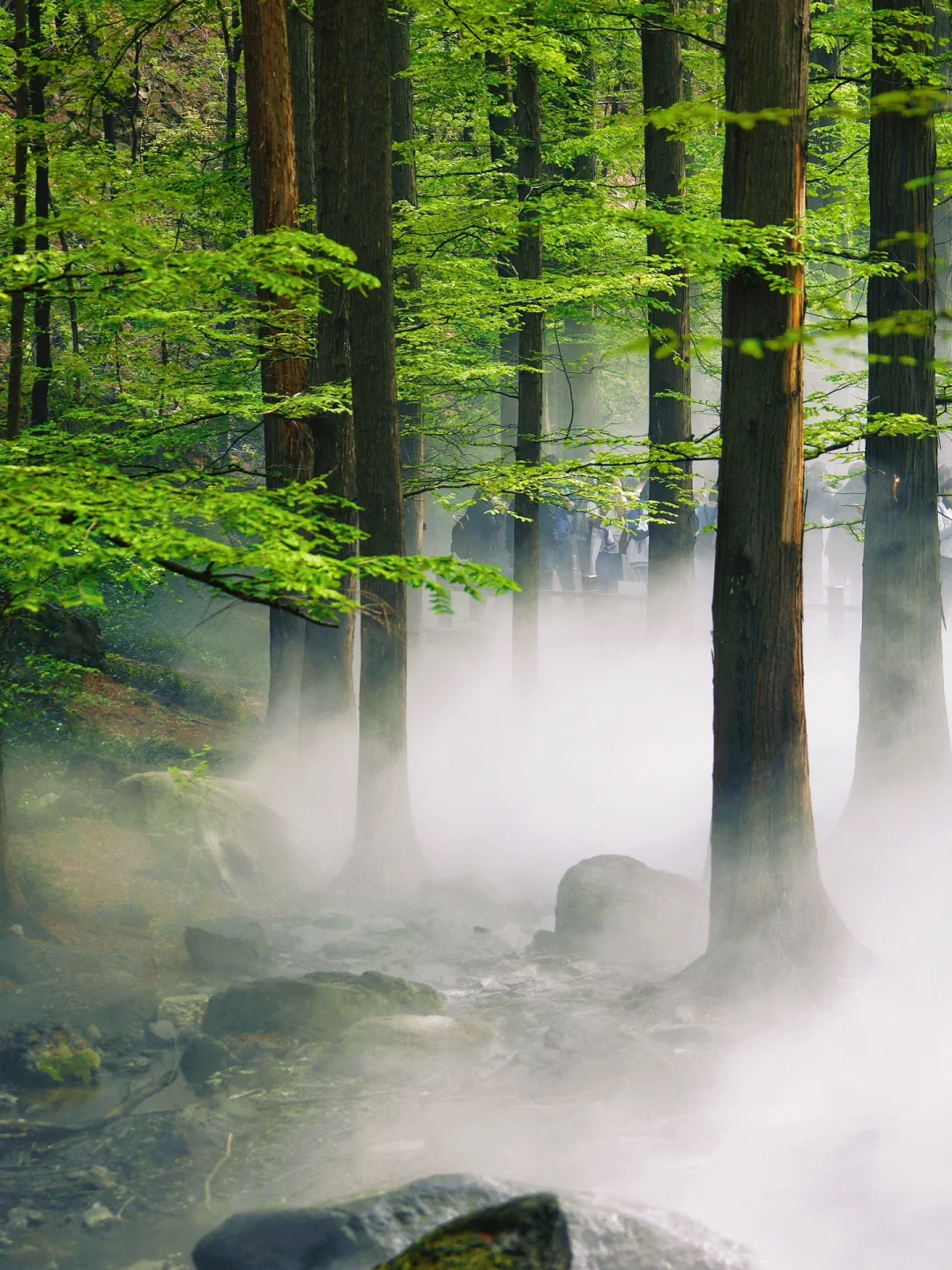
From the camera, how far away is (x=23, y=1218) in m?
6.40

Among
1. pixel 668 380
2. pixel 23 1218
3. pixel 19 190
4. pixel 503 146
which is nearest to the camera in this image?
pixel 23 1218

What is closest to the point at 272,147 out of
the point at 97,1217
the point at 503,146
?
the point at 503,146

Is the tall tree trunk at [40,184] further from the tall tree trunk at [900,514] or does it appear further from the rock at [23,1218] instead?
the tall tree trunk at [900,514]

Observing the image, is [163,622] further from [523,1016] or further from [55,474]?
[55,474]

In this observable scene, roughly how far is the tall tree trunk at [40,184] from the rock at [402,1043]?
234 inches

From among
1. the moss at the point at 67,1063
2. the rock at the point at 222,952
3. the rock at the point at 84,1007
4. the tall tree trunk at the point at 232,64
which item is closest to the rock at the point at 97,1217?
the moss at the point at 67,1063

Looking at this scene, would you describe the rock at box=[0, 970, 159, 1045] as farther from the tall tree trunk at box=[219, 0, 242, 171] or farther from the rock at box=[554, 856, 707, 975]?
the tall tree trunk at box=[219, 0, 242, 171]

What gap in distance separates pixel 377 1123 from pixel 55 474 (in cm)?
453

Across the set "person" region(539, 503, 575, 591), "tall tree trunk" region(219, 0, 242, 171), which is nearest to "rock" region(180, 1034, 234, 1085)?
"tall tree trunk" region(219, 0, 242, 171)

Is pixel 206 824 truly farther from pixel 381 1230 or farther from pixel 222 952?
pixel 381 1230

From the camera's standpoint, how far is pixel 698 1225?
5922mm

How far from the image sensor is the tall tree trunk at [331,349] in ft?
33.9

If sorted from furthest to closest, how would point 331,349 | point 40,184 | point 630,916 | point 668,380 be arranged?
point 668,380 < point 40,184 < point 331,349 < point 630,916

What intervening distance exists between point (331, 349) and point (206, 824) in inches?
193
